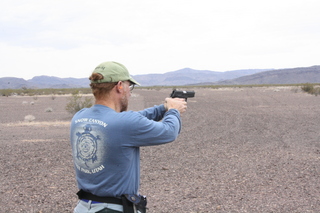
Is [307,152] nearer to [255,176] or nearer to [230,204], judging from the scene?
[255,176]

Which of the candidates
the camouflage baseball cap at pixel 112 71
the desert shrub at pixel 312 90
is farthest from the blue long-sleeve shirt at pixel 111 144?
the desert shrub at pixel 312 90

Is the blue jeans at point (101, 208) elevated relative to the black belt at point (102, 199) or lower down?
lower down

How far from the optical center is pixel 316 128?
1559cm

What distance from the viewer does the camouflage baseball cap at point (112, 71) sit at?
2.62m

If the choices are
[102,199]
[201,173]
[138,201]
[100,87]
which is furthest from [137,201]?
[201,173]

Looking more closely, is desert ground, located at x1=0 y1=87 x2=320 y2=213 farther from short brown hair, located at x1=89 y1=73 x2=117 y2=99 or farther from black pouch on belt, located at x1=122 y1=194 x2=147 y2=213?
short brown hair, located at x1=89 y1=73 x2=117 y2=99

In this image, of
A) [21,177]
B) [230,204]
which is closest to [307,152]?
[230,204]

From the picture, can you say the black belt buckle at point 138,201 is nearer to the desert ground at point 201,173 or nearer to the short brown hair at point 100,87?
the short brown hair at point 100,87

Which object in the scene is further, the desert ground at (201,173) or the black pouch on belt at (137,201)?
the desert ground at (201,173)

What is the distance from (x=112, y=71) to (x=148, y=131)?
0.48 metres

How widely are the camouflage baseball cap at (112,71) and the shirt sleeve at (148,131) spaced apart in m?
0.28

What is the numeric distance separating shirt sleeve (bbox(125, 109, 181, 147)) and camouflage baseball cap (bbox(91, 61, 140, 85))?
0.28m

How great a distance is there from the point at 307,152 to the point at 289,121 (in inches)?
310

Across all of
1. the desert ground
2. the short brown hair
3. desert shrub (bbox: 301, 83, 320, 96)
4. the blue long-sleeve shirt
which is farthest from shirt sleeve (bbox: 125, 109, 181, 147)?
desert shrub (bbox: 301, 83, 320, 96)
